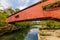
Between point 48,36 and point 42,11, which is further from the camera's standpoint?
point 48,36

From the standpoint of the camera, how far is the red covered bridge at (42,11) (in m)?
3.32

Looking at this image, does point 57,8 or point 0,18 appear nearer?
point 57,8

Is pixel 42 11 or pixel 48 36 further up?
pixel 42 11

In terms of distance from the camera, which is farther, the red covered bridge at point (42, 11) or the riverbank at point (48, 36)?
the riverbank at point (48, 36)

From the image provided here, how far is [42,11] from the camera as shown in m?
3.59

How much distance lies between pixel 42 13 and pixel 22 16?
0.57m

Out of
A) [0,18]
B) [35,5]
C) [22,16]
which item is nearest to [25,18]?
[22,16]

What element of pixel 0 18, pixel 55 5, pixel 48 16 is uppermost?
pixel 0 18

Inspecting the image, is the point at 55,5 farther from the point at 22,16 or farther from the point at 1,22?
the point at 1,22

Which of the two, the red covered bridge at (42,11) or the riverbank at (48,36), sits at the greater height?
the red covered bridge at (42,11)

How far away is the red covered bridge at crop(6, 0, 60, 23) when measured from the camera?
3.32 m

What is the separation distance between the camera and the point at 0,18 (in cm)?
1205

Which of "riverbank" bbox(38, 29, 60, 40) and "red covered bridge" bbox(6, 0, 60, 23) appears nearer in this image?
"red covered bridge" bbox(6, 0, 60, 23)

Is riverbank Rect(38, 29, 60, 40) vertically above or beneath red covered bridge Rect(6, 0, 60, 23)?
beneath
